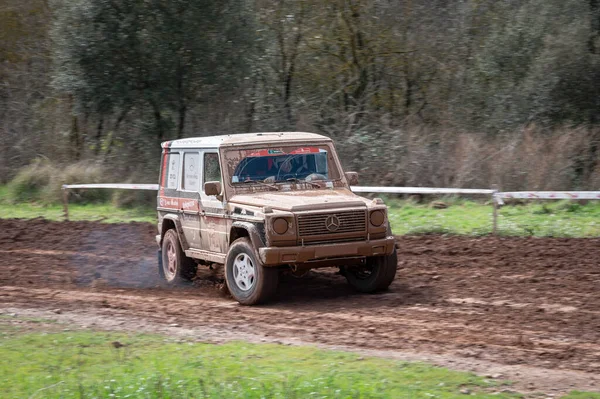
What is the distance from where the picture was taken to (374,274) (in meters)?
10.9

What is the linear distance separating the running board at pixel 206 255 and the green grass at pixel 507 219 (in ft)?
17.7

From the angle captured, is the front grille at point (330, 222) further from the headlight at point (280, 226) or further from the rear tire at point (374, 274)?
the rear tire at point (374, 274)

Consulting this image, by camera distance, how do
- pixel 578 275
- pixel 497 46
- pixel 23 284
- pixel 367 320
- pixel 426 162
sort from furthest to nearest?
pixel 497 46, pixel 426 162, pixel 23 284, pixel 578 275, pixel 367 320

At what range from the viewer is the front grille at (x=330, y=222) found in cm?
1016

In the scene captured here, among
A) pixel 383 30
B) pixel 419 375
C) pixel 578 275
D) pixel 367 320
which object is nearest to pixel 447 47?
pixel 383 30

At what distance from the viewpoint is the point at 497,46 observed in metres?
23.6

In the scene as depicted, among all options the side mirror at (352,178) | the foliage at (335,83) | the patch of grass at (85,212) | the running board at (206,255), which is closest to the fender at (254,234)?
the running board at (206,255)

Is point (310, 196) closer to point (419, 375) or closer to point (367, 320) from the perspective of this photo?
point (367, 320)

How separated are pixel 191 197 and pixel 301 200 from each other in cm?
204

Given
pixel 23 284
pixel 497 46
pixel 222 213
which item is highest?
pixel 497 46

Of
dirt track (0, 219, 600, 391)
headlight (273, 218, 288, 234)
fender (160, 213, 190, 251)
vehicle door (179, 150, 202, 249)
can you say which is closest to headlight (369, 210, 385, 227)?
dirt track (0, 219, 600, 391)

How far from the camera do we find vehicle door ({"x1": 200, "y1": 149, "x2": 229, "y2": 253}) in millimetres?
11086

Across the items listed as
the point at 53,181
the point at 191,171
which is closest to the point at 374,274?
the point at 191,171

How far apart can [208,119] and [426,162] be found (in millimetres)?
6438
